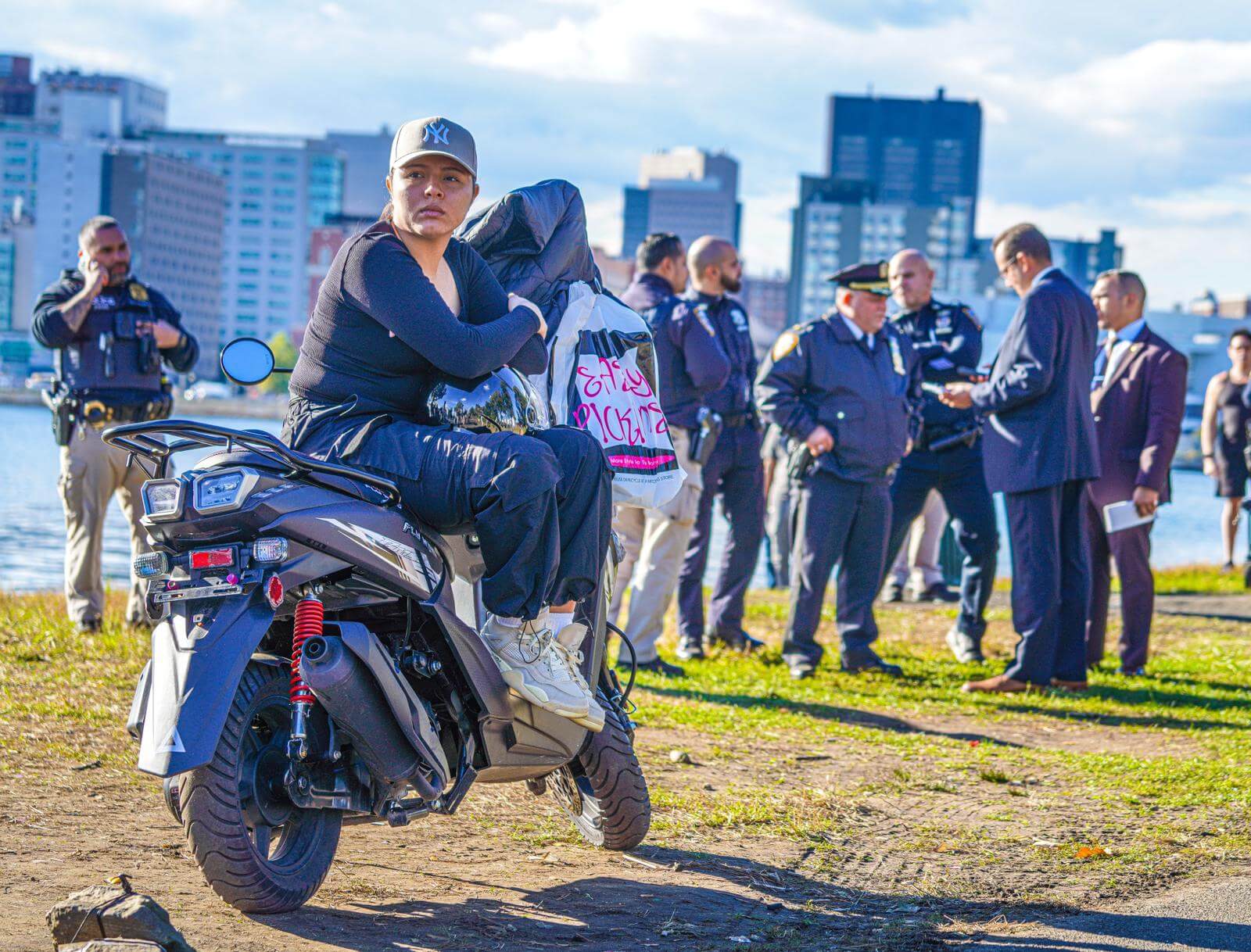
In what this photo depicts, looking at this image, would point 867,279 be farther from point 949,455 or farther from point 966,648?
point 966,648

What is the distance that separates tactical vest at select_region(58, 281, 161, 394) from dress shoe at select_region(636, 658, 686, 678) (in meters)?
3.23

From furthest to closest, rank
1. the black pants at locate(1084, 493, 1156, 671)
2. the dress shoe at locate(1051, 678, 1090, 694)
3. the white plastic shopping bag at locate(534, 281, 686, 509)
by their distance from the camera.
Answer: the black pants at locate(1084, 493, 1156, 671) → the dress shoe at locate(1051, 678, 1090, 694) → the white plastic shopping bag at locate(534, 281, 686, 509)

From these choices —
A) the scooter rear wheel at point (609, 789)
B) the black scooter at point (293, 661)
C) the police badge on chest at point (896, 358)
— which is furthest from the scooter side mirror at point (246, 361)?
Answer: the police badge on chest at point (896, 358)

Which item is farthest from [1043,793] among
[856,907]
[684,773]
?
[856,907]

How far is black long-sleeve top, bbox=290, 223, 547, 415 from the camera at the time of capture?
13.6ft

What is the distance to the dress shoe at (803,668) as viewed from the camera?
343 inches

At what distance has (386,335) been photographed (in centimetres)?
426

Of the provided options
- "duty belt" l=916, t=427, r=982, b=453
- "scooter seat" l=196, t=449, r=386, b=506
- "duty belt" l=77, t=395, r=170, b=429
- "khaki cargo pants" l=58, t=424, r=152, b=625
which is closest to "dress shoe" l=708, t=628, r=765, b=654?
"duty belt" l=916, t=427, r=982, b=453

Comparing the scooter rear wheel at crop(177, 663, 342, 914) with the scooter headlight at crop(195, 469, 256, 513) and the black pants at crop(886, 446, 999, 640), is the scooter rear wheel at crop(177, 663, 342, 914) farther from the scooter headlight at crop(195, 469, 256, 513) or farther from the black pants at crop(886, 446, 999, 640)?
the black pants at crop(886, 446, 999, 640)

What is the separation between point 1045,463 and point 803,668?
67.9 inches

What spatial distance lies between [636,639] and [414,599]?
489 centimetres

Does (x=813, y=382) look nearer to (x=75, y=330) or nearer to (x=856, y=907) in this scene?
(x=75, y=330)

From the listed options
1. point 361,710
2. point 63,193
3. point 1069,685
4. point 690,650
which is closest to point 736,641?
point 690,650

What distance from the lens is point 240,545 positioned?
147 inches
